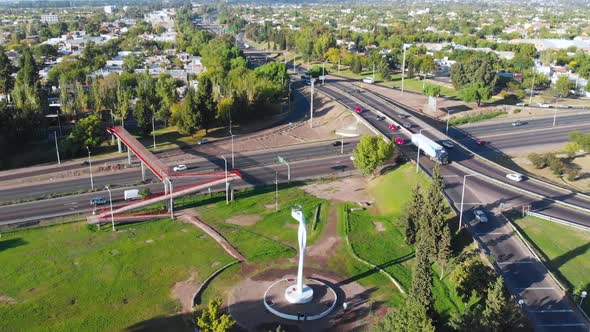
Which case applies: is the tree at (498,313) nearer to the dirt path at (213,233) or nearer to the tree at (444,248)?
the tree at (444,248)

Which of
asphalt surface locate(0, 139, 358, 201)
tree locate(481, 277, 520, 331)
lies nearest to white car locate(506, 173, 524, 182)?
asphalt surface locate(0, 139, 358, 201)

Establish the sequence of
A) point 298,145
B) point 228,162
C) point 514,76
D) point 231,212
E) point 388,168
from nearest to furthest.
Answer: point 231,212 → point 388,168 → point 228,162 → point 298,145 → point 514,76

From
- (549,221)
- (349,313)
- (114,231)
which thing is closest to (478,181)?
(549,221)

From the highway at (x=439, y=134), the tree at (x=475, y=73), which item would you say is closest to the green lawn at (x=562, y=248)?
the highway at (x=439, y=134)

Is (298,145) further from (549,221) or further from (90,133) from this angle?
(549,221)

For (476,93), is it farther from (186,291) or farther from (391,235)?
(186,291)

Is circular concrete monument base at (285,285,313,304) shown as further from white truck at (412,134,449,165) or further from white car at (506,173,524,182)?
white car at (506,173,524,182)

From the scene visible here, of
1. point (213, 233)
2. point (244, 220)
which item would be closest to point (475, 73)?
point (244, 220)

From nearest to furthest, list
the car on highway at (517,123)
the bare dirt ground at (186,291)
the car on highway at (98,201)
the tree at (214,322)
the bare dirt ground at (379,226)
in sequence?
the tree at (214,322) < the bare dirt ground at (186,291) < the bare dirt ground at (379,226) < the car on highway at (98,201) < the car on highway at (517,123)
